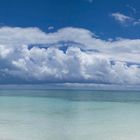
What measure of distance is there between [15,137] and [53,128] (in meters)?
1.58

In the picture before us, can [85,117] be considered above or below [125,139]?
above

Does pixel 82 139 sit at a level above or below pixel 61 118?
below

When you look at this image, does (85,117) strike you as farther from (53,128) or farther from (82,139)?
(82,139)

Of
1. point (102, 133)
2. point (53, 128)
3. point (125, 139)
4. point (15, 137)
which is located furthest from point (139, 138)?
point (15, 137)

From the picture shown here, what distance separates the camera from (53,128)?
9.23 metres

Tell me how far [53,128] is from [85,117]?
3330 millimetres

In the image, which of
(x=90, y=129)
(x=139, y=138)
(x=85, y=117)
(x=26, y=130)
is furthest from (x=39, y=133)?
(x=85, y=117)

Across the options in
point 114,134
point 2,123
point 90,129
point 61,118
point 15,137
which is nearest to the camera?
point 15,137

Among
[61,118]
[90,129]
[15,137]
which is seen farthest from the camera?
[61,118]

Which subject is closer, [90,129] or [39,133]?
[39,133]

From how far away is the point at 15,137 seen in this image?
7.87 m

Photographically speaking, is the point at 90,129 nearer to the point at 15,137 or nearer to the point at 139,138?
the point at 139,138

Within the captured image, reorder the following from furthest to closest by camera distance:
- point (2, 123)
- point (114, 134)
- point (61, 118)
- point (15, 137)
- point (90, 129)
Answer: point (61, 118) < point (2, 123) < point (90, 129) < point (114, 134) < point (15, 137)

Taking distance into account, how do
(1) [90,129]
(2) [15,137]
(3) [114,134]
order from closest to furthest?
(2) [15,137]
(3) [114,134]
(1) [90,129]
